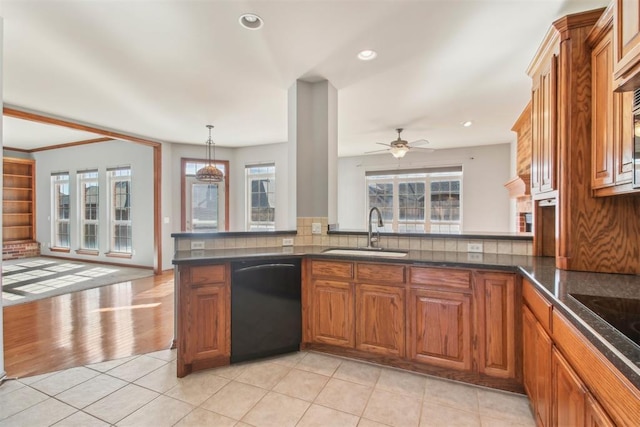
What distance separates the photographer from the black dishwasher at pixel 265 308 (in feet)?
7.68

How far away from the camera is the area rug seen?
4395mm

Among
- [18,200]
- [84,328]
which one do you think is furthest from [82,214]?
[84,328]

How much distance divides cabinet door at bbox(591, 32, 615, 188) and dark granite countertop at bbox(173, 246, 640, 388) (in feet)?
1.76

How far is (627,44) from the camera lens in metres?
1.15

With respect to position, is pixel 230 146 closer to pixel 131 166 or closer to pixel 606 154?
pixel 131 166

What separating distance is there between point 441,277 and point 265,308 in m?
1.37

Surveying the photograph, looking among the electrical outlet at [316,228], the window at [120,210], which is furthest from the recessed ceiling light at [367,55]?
the window at [120,210]

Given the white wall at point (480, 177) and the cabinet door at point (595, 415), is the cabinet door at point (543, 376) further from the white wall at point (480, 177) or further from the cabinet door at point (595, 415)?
the white wall at point (480, 177)

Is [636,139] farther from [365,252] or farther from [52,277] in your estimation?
[52,277]

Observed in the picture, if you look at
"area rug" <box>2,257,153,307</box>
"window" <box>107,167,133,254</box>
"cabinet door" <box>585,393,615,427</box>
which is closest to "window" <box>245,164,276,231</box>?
"area rug" <box>2,257,153,307</box>

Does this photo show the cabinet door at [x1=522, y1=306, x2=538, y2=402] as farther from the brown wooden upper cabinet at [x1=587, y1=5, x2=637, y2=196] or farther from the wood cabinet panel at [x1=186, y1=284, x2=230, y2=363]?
the wood cabinet panel at [x1=186, y1=284, x2=230, y2=363]

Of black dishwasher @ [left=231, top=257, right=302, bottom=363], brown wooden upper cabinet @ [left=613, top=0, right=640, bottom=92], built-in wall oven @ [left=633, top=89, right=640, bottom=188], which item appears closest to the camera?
brown wooden upper cabinet @ [left=613, top=0, right=640, bottom=92]

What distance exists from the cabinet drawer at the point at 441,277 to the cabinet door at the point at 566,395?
75cm

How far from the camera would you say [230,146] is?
22.1ft
